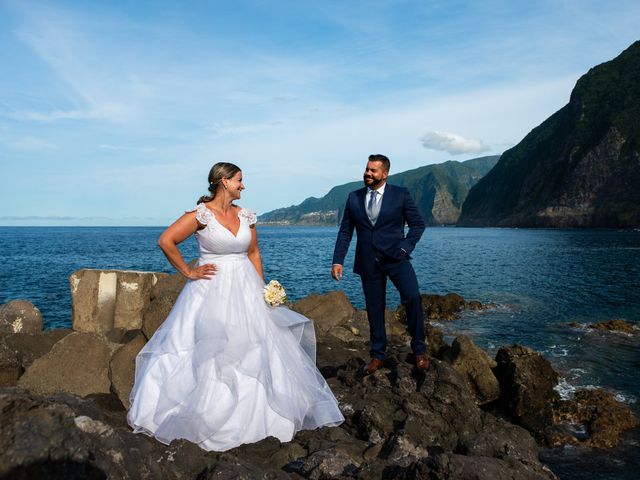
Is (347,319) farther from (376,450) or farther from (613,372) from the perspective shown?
(376,450)

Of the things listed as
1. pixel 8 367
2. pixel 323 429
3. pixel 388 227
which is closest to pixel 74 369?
pixel 8 367

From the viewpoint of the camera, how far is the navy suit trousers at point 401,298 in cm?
659

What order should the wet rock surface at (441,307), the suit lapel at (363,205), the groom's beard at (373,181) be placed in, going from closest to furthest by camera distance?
the groom's beard at (373,181) → the suit lapel at (363,205) → the wet rock surface at (441,307)

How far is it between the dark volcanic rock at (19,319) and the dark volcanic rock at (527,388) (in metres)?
11.5

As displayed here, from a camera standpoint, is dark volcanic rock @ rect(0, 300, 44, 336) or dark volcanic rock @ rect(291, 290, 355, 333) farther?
dark volcanic rock @ rect(291, 290, 355, 333)

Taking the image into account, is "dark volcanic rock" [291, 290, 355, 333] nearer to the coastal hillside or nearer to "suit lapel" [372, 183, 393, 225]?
"suit lapel" [372, 183, 393, 225]

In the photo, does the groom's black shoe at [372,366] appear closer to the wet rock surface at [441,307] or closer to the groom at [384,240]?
the groom at [384,240]

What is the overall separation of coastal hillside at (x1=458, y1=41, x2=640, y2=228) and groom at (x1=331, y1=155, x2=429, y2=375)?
101326 mm

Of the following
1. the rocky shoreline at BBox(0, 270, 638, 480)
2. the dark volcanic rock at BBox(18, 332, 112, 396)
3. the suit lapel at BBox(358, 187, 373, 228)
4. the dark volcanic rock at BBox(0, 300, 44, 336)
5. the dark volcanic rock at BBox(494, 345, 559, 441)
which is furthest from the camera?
the dark volcanic rock at BBox(0, 300, 44, 336)

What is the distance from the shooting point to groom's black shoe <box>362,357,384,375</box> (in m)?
7.04

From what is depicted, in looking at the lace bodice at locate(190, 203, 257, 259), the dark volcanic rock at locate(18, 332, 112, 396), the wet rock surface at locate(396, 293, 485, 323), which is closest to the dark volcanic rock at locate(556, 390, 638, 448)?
the lace bodice at locate(190, 203, 257, 259)

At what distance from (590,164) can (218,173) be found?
109m

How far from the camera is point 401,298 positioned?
21.5 ft

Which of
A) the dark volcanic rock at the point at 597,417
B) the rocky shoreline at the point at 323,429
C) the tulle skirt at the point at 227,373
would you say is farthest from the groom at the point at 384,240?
the dark volcanic rock at the point at 597,417
